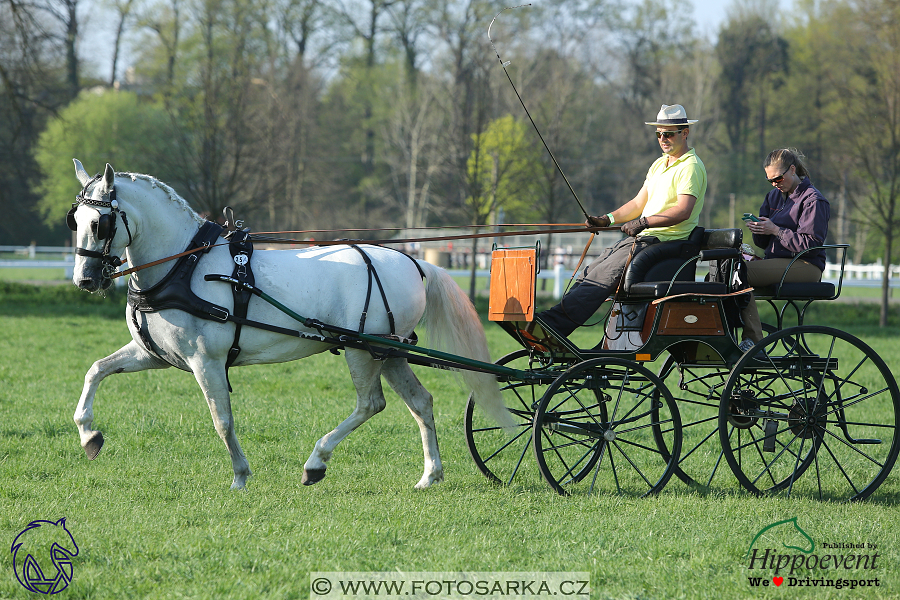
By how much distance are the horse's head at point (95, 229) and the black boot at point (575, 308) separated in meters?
2.70

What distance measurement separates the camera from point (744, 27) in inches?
1852

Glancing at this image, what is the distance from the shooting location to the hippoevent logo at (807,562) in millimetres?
3896

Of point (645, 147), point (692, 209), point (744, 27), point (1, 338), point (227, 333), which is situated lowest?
point (1, 338)

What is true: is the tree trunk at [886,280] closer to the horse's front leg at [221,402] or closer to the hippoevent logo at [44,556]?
the horse's front leg at [221,402]

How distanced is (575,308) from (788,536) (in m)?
1.85

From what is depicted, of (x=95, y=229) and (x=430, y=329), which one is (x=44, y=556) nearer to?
(x=95, y=229)

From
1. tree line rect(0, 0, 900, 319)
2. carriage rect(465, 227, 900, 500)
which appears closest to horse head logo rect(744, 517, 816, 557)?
carriage rect(465, 227, 900, 500)

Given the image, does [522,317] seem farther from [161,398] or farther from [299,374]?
[299,374]

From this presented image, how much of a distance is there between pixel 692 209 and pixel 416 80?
36267mm

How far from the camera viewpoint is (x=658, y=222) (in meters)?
5.37

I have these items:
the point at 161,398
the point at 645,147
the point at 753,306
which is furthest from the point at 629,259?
the point at 645,147

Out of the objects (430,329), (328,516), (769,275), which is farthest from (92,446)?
(769,275)

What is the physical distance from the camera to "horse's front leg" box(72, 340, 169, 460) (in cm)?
530

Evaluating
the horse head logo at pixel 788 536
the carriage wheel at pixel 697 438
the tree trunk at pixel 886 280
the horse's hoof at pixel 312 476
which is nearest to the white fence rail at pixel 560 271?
the tree trunk at pixel 886 280
